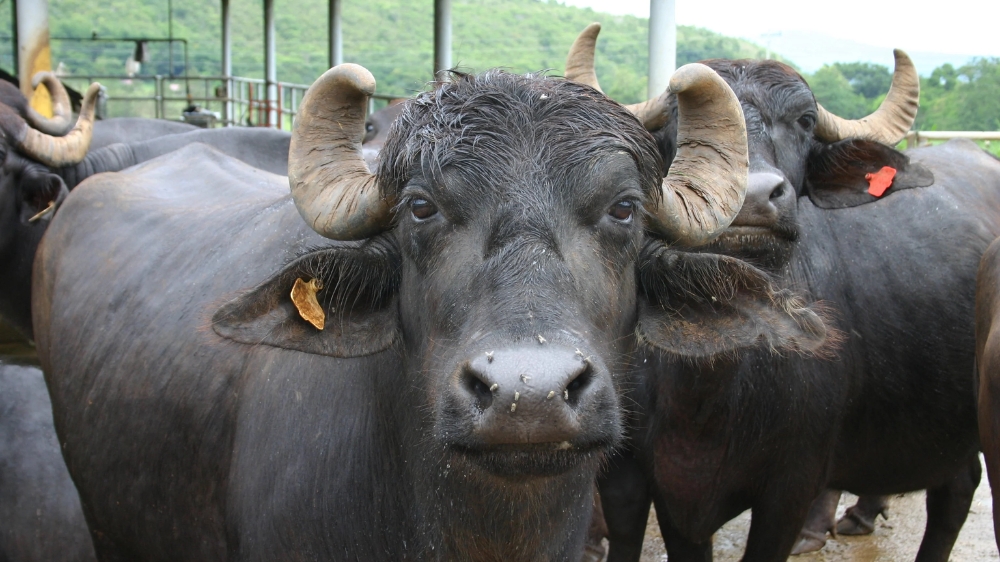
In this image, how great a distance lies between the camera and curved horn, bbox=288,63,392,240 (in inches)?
106

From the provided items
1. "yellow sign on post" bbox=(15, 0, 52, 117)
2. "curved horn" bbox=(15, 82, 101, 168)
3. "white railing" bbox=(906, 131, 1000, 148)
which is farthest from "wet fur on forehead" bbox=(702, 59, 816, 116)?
"yellow sign on post" bbox=(15, 0, 52, 117)

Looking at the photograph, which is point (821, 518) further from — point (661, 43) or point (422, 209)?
point (661, 43)

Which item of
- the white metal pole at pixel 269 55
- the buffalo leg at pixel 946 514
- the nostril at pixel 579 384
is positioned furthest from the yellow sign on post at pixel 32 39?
the white metal pole at pixel 269 55

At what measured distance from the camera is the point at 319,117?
9.14 feet

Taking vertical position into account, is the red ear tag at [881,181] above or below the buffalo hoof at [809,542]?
above

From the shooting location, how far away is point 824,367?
14.1ft

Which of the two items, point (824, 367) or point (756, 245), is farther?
point (824, 367)

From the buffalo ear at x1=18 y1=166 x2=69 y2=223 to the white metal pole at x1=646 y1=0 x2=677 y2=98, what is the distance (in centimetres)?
526

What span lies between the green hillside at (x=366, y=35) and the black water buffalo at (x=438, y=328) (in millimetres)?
41164

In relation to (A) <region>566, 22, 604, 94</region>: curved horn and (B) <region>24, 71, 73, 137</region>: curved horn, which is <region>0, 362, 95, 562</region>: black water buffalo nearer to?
(B) <region>24, 71, 73, 137</region>: curved horn

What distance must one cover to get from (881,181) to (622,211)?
262cm

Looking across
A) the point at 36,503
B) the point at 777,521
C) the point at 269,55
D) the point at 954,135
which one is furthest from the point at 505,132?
the point at 269,55

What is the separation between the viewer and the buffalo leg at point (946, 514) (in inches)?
203

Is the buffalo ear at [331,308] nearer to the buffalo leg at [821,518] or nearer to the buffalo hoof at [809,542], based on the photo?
the buffalo hoof at [809,542]
